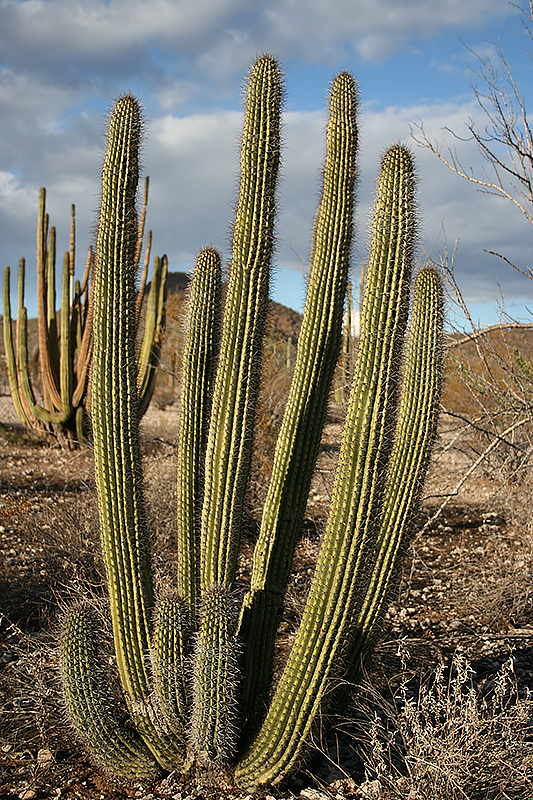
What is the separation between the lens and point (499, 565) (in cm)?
591

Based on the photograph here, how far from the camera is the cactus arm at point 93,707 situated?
3.06 m

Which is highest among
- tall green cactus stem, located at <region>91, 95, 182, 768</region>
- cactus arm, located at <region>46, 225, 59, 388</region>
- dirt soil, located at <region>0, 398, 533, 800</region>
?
cactus arm, located at <region>46, 225, 59, 388</region>

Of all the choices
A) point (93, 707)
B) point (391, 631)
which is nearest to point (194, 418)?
point (93, 707)

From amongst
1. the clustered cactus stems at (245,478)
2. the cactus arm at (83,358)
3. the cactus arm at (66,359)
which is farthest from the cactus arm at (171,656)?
the cactus arm at (66,359)

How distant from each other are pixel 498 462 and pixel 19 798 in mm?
6581

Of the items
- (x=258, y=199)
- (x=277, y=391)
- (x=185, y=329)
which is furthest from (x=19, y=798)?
(x=277, y=391)

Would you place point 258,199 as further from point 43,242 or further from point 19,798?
point 43,242

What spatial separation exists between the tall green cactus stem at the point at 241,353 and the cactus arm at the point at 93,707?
0.68 metres

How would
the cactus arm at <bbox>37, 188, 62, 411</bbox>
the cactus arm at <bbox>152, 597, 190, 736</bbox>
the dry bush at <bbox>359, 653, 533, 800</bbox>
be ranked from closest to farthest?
1. the dry bush at <bbox>359, 653, 533, 800</bbox>
2. the cactus arm at <bbox>152, 597, 190, 736</bbox>
3. the cactus arm at <bbox>37, 188, 62, 411</bbox>

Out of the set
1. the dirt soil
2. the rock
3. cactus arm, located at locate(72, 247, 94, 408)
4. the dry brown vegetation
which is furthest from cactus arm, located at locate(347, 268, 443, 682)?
cactus arm, located at locate(72, 247, 94, 408)

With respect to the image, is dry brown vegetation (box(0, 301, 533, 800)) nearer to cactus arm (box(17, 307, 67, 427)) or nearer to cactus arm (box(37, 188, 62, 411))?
cactus arm (box(17, 307, 67, 427))

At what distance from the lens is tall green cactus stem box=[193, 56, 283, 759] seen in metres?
3.28

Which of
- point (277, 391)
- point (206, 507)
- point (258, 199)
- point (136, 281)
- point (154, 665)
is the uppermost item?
point (258, 199)

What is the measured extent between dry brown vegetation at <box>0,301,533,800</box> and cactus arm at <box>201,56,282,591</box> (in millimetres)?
533
